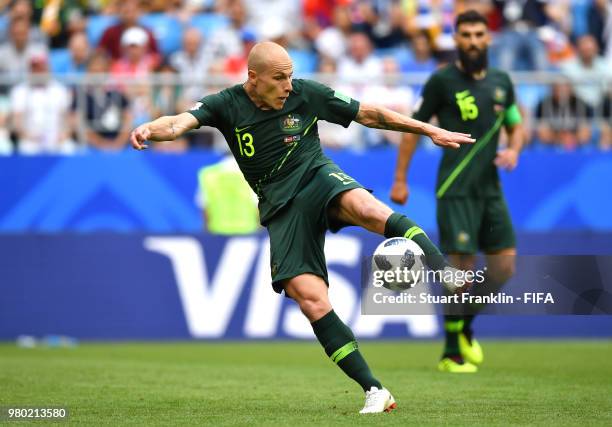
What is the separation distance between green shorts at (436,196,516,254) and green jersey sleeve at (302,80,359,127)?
3.42 meters

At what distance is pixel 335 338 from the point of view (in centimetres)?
837

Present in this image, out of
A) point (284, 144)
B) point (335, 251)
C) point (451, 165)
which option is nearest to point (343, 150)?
point (335, 251)

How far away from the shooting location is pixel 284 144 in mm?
8727

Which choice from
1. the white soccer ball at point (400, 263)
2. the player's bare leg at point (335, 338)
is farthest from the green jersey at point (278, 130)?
the white soccer ball at point (400, 263)

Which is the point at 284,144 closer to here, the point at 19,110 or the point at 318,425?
the point at 318,425

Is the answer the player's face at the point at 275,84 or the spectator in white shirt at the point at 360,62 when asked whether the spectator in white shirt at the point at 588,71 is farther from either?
the player's face at the point at 275,84

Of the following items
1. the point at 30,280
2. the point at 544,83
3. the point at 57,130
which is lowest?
the point at 30,280

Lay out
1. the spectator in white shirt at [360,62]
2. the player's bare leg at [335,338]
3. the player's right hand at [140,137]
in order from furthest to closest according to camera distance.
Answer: the spectator in white shirt at [360,62] → the player's bare leg at [335,338] → the player's right hand at [140,137]

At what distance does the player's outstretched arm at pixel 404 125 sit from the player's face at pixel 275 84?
1.89 feet

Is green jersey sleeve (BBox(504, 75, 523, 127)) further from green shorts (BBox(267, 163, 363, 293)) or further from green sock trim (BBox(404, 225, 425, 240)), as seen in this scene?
green sock trim (BBox(404, 225, 425, 240))

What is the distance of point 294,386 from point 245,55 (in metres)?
9.71

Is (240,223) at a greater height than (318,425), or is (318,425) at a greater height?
(318,425)

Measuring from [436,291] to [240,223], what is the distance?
711 cm

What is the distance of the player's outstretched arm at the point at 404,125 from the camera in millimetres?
8484
